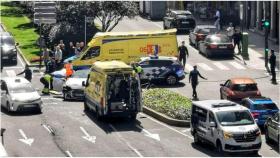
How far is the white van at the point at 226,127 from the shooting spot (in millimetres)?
27016

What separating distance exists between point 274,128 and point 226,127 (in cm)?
224

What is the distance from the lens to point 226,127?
27.3 m

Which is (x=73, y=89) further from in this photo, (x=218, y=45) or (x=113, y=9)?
(x=113, y=9)

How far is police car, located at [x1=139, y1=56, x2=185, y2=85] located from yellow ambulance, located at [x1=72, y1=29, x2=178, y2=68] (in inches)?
76.0

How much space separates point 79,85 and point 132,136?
8.84 metres

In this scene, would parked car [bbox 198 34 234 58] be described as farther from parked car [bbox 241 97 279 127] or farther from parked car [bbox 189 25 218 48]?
parked car [bbox 241 97 279 127]

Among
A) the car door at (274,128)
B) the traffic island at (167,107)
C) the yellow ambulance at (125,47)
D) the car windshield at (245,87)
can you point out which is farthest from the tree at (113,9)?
the car door at (274,128)

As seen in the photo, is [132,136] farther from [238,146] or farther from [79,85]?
[79,85]

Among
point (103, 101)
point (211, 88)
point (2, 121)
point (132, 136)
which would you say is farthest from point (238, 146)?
point (211, 88)

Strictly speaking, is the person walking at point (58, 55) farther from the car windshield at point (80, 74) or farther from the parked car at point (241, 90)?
the parked car at point (241, 90)

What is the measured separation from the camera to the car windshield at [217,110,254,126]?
90.5 ft

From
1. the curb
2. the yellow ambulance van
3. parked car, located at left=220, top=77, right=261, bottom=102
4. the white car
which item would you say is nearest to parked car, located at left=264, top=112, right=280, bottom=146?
the curb

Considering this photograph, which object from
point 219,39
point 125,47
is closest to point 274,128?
point 125,47

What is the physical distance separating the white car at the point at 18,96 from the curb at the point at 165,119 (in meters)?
4.94
